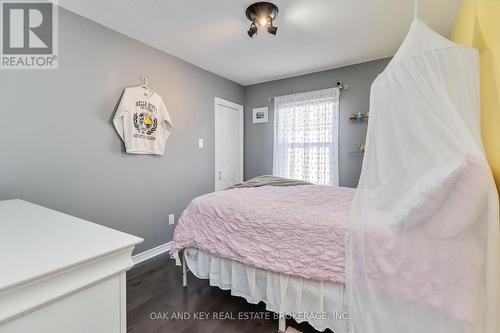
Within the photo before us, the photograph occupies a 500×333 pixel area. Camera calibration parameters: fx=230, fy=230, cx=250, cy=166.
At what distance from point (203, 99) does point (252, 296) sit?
258 cm

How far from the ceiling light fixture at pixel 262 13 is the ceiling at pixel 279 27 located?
0.20 ft

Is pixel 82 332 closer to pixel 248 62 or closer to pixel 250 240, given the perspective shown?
pixel 250 240

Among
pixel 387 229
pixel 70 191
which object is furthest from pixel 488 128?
pixel 70 191

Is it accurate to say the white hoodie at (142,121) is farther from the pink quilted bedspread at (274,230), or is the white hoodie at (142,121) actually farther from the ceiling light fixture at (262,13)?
the ceiling light fixture at (262,13)

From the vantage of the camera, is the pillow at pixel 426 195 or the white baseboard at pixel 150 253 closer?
the pillow at pixel 426 195

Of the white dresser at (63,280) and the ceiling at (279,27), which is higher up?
the ceiling at (279,27)

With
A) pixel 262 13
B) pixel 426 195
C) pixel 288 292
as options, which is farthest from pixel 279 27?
pixel 288 292

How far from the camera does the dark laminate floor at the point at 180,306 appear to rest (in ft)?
5.09

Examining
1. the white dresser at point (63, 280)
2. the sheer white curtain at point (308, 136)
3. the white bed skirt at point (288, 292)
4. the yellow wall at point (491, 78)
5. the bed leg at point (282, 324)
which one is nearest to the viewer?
the white dresser at point (63, 280)

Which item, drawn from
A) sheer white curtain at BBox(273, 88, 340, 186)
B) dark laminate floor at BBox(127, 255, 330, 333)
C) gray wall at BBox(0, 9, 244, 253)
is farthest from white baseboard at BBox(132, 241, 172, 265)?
sheer white curtain at BBox(273, 88, 340, 186)

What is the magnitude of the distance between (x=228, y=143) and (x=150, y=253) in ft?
6.53

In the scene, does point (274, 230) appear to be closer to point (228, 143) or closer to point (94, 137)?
point (94, 137)

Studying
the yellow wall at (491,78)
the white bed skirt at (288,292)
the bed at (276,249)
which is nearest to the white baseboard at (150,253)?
the bed at (276,249)

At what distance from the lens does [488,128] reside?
1.03 m
